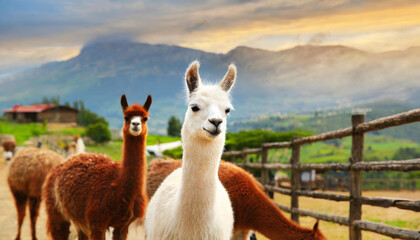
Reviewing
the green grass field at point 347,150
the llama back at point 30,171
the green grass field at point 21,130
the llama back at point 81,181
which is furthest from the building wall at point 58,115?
the llama back at point 81,181

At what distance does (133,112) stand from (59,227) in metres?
2.00

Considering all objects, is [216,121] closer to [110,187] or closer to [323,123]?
[110,187]

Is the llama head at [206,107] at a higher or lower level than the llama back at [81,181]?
higher

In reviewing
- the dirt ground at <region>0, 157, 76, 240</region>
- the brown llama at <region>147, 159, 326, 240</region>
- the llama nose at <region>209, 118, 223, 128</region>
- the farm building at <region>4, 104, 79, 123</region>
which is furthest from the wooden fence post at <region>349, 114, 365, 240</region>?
the farm building at <region>4, 104, 79, 123</region>

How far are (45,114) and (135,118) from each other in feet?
218

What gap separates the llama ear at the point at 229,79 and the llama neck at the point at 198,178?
20.1 inches

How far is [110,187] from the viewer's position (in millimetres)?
4504

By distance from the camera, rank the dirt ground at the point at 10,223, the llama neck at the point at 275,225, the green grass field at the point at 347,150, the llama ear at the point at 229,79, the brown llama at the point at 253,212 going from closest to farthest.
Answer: the llama ear at the point at 229,79, the llama neck at the point at 275,225, the brown llama at the point at 253,212, the dirt ground at the point at 10,223, the green grass field at the point at 347,150

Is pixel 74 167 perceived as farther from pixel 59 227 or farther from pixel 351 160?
pixel 351 160

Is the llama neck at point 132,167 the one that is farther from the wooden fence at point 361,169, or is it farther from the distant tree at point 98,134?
the distant tree at point 98,134

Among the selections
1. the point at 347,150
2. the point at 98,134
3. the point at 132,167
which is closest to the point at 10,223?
the point at 132,167

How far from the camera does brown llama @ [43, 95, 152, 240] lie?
4398mm

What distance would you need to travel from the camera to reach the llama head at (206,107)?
2.75 m

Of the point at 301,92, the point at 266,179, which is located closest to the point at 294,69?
the point at 301,92
